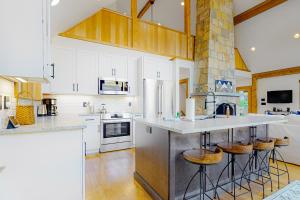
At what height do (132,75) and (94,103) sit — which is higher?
(132,75)

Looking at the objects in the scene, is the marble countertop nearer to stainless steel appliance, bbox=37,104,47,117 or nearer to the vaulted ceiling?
stainless steel appliance, bbox=37,104,47,117

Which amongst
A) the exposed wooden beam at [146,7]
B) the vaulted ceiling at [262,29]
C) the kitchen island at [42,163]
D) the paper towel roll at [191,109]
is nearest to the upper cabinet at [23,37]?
the kitchen island at [42,163]

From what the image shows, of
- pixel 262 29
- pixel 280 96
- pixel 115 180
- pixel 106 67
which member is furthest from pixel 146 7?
pixel 115 180

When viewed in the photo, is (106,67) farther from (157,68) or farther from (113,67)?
(157,68)

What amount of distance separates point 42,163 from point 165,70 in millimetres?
4319

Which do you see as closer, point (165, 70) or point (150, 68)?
point (150, 68)

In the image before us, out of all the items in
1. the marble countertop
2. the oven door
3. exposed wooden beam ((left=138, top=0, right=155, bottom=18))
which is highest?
exposed wooden beam ((left=138, top=0, right=155, bottom=18))

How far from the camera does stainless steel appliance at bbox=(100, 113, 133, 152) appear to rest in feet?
13.5

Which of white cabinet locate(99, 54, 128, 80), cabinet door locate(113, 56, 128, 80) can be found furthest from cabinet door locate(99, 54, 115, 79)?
cabinet door locate(113, 56, 128, 80)

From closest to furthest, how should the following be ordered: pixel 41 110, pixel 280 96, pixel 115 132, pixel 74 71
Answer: pixel 41 110 < pixel 74 71 < pixel 115 132 < pixel 280 96

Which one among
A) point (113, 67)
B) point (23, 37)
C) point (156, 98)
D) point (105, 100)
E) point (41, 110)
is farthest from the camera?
point (156, 98)

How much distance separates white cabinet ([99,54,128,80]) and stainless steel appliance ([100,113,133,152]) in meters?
1.04

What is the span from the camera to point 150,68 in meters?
4.93

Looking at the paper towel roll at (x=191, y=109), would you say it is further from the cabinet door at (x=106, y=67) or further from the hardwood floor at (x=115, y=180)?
the cabinet door at (x=106, y=67)
